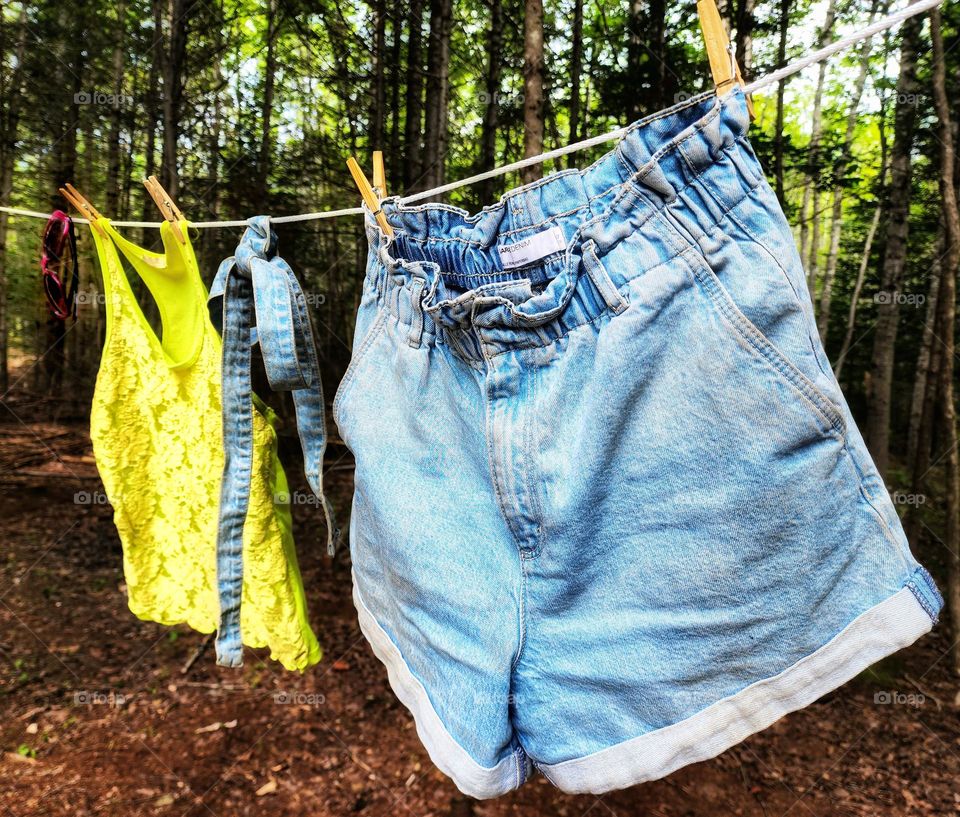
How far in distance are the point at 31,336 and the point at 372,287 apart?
6.01m

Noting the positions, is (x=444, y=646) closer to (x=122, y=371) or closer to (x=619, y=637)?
(x=619, y=637)

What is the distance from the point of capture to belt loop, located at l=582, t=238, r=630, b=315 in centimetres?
74

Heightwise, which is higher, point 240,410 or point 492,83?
point 492,83

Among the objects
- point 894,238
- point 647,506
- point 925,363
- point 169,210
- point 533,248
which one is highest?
point 894,238

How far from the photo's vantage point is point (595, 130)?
4.35 meters

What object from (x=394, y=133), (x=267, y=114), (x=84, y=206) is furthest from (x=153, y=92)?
(x=84, y=206)

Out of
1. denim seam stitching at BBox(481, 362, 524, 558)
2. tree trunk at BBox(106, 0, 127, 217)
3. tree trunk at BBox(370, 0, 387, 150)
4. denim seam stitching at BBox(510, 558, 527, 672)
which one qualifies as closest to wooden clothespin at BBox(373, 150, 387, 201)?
denim seam stitching at BBox(481, 362, 524, 558)

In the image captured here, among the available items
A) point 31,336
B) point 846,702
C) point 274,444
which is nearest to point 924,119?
point 846,702

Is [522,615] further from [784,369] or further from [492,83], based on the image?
[492,83]

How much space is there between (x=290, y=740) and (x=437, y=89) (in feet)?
10.3

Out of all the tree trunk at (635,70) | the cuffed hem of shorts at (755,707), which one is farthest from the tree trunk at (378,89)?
the cuffed hem of shorts at (755,707)

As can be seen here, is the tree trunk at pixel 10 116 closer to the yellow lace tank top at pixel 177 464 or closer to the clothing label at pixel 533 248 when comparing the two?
the yellow lace tank top at pixel 177 464

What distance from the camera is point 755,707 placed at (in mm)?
750

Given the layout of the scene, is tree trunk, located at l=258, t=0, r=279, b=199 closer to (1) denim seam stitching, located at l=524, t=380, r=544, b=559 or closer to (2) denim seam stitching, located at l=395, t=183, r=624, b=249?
(2) denim seam stitching, located at l=395, t=183, r=624, b=249
